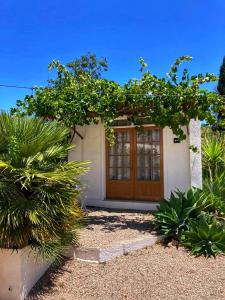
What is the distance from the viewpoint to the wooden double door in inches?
393

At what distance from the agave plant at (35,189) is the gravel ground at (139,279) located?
540 millimetres

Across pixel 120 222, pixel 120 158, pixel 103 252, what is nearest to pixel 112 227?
pixel 120 222

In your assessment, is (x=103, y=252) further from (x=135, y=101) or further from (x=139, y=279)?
(x=135, y=101)

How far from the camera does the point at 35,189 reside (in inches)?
201

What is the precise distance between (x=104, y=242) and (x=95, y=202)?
4.14m

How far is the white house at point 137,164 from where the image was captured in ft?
30.9

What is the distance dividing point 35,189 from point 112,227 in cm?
308

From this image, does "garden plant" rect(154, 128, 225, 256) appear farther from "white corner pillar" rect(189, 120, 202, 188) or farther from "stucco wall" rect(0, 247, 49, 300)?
"stucco wall" rect(0, 247, 49, 300)

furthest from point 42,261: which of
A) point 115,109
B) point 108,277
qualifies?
point 115,109

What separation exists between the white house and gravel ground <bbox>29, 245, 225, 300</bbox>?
3.49 meters

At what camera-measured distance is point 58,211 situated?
512 cm

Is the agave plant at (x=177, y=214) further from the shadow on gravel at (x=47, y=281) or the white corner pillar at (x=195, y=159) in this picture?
the shadow on gravel at (x=47, y=281)

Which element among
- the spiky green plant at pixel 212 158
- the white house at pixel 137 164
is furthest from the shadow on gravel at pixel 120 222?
the spiky green plant at pixel 212 158

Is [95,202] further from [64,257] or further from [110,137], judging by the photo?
[64,257]
